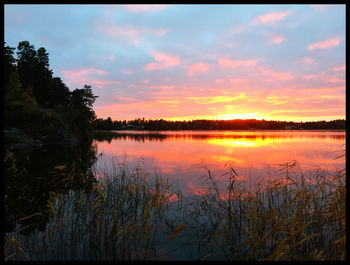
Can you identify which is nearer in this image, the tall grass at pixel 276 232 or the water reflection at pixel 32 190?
the tall grass at pixel 276 232

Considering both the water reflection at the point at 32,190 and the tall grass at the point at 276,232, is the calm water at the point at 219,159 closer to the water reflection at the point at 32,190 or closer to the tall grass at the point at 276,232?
the water reflection at the point at 32,190

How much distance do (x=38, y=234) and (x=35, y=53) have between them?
71.6m

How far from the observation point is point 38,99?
57531 mm

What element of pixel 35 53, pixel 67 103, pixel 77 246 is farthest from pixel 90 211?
pixel 35 53

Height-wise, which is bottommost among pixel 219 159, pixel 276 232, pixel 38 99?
pixel 219 159

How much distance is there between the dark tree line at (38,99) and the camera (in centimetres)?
3966

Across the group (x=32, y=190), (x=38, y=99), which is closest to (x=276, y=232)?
(x=32, y=190)

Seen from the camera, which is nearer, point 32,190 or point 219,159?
point 32,190

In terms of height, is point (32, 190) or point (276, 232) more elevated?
point (276, 232)

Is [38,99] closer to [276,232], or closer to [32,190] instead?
[32,190]

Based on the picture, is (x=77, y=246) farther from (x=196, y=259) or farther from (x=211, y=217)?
(x=211, y=217)

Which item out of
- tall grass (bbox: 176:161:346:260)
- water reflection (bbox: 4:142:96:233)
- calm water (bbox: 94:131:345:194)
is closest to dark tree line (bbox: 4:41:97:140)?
calm water (bbox: 94:131:345:194)

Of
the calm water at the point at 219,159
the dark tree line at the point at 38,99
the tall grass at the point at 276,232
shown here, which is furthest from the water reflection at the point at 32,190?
the dark tree line at the point at 38,99
